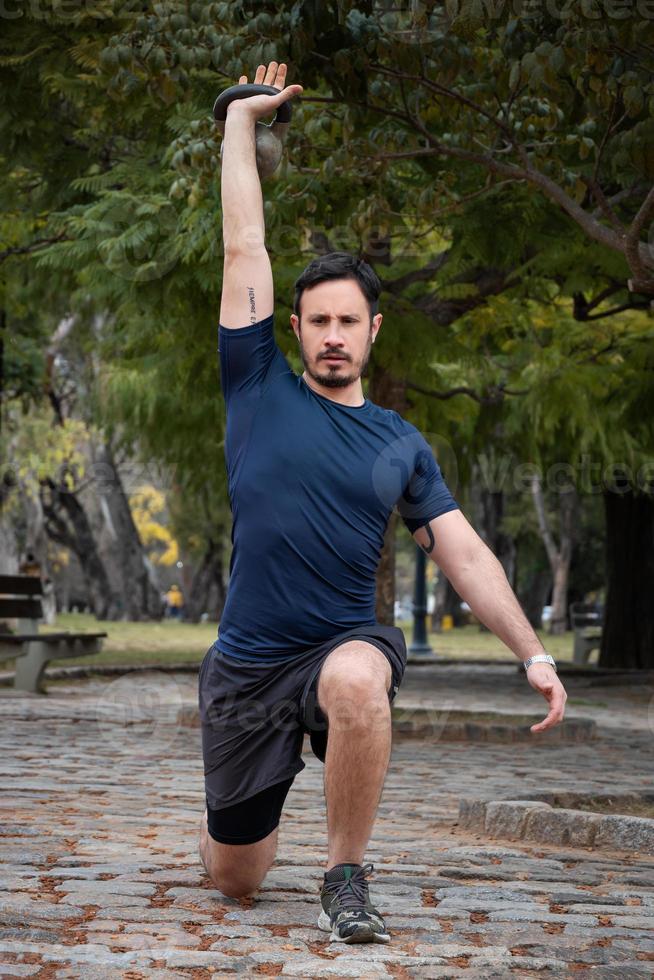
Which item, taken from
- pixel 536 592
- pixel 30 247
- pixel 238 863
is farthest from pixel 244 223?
pixel 536 592

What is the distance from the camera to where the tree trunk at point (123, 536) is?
3962 centimetres

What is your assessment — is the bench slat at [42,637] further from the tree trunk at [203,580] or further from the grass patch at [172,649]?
the tree trunk at [203,580]

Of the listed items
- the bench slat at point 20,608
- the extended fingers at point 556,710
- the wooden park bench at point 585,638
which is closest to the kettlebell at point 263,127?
the extended fingers at point 556,710

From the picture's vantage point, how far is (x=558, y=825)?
6.13m

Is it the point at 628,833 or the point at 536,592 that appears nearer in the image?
the point at 628,833

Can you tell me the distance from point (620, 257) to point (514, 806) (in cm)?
498

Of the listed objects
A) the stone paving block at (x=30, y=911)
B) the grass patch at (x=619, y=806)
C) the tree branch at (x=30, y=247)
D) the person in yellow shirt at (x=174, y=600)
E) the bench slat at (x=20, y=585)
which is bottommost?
the person in yellow shirt at (x=174, y=600)

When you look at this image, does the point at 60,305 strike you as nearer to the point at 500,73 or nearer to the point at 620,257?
the point at 620,257

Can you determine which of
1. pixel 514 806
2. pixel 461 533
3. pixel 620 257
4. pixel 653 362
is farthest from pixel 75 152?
→ pixel 461 533

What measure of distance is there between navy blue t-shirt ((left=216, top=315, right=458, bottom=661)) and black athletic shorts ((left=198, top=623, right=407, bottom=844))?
6 centimetres

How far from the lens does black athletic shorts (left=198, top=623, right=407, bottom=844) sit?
13.7 ft

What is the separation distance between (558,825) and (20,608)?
8535mm

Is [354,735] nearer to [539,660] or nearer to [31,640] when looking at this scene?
[539,660]

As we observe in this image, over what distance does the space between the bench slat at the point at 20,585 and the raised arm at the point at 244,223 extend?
9.69 m
